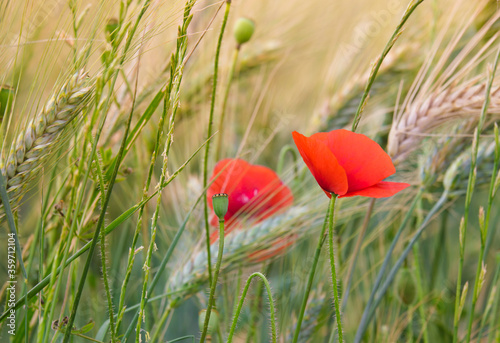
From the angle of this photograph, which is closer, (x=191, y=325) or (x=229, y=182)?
(x=229, y=182)

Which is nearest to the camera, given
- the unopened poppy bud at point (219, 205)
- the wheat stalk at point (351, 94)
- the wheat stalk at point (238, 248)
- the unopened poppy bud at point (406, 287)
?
the unopened poppy bud at point (219, 205)

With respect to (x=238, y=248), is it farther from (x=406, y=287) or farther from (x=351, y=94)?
(x=351, y=94)

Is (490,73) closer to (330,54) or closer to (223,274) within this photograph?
(223,274)

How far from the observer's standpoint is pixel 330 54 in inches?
40.1

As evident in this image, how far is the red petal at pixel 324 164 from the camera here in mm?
374

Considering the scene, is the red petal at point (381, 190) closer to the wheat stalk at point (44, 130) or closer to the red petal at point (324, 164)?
the red petal at point (324, 164)

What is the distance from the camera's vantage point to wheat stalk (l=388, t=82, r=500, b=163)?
1.84 feet

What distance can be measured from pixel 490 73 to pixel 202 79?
1.62 feet

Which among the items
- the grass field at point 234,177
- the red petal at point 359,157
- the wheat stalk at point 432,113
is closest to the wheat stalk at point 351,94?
the grass field at point 234,177

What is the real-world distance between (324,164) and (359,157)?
0.04m

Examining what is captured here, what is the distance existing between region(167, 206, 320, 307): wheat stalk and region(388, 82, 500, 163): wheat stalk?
14 cm

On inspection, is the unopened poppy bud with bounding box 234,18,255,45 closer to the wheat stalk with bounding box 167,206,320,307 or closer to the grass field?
the grass field

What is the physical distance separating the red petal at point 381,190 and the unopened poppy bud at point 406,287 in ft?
0.84

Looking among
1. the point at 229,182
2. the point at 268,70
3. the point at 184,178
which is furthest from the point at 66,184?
the point at 268,70
